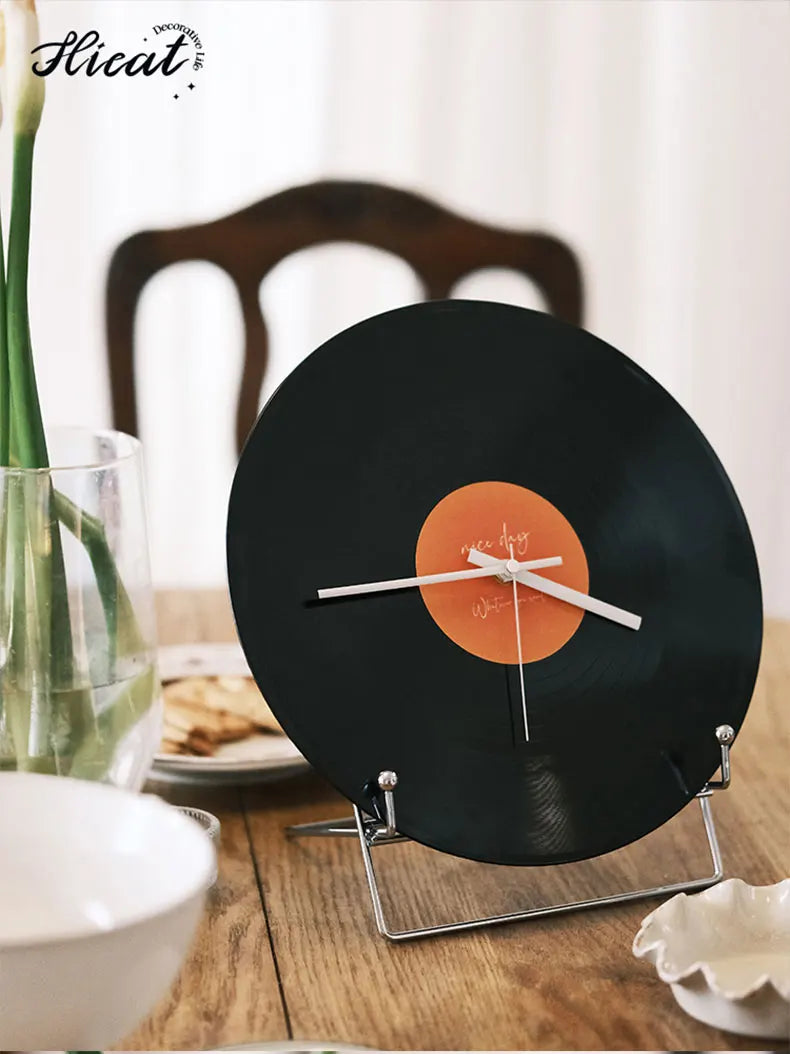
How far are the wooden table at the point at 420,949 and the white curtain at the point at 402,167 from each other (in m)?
1.48

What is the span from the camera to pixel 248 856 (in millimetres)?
758

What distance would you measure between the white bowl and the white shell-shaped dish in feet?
0.75

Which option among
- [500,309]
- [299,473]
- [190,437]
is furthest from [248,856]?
[190,437]

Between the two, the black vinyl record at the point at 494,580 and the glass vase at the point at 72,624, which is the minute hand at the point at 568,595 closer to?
the black vinyl record at the point at 494,580

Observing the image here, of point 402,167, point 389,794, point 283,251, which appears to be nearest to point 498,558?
point 389,794

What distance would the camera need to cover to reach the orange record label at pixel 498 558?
702 mm

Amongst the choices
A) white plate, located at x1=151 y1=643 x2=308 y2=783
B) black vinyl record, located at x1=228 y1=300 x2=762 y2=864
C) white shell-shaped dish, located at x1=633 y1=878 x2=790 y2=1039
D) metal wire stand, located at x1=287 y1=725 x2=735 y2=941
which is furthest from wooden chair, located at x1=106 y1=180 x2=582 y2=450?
white shell-shaped dish, located at x1=633 y1=878 x2=790 y2=1039

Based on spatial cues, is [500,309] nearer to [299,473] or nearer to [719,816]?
[299,473]

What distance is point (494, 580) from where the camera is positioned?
28.4 inches

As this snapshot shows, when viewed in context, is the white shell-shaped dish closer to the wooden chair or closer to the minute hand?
the minute hand

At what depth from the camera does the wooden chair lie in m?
1.48

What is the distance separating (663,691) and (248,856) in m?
0.27

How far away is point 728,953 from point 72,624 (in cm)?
38

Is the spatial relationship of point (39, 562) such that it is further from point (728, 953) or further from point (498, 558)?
point (728, 953)
